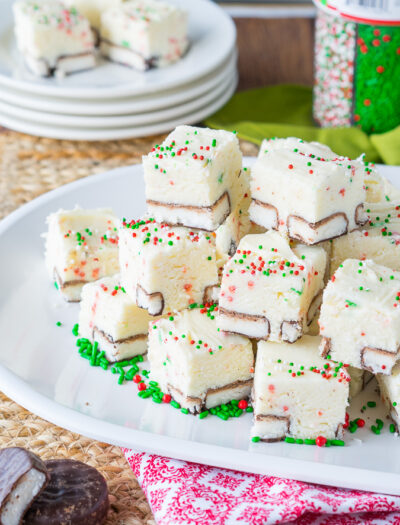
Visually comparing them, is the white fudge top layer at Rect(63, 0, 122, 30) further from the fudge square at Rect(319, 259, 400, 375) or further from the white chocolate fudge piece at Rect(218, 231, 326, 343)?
the fudge square at Rect(319, 259, 400, 375)

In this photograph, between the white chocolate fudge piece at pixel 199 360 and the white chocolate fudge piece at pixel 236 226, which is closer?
the white chocolate fudge piece at pixel 199 360

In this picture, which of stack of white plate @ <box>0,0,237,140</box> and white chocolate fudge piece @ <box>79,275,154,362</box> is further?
stack of white plate @ <box>0,0,237,140</box>

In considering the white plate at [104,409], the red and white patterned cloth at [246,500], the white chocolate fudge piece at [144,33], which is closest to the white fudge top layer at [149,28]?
the white chocolate fudge piece at [144,33]

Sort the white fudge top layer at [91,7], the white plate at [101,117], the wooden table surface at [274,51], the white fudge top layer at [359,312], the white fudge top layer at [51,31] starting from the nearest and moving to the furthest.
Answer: the white fudge top layer at [359,312] → the white plate at [101,117] → the white fudge top layer at [51,31] → the white fudge top layer at [91,7] → the wooden table surface at [274,51]

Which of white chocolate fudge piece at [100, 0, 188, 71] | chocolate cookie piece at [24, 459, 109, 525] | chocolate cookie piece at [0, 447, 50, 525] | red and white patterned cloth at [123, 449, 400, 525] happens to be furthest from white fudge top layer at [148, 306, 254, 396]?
white chocolate fudge piece at [100, 0, 188, 71]

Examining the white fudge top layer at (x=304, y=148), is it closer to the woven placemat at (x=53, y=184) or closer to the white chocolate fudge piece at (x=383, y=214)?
the white chocolate fudge piece at (x=383, y=214)

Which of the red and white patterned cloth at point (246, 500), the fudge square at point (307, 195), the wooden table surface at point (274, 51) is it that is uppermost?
the fudge square at point (307, 195)
